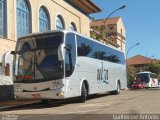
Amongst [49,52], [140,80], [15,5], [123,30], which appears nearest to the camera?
[49,52]

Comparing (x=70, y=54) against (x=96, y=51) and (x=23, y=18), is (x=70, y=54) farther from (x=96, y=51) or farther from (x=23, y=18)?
(x=23, y=18)

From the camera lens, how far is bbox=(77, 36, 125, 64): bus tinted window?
21.4 metres

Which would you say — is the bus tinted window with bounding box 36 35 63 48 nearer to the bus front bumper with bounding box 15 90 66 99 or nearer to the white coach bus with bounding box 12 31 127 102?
the white coach bus with bounding box 12 31 127 102

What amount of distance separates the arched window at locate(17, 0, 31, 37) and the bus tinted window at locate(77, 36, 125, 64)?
6729 millimetres

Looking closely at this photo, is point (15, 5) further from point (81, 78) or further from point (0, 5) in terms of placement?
point (81, 78)

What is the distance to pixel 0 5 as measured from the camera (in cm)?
2678

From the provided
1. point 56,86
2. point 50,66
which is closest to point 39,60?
point 50,66

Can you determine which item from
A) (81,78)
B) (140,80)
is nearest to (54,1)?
(81,78)

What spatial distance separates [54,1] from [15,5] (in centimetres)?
779

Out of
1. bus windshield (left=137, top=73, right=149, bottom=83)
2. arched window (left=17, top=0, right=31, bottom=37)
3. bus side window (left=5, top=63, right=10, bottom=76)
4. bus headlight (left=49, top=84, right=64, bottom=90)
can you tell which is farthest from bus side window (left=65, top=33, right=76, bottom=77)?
bus windshield (left=137, top=73, right=149, bottom=83)

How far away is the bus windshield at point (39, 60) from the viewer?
18531mm

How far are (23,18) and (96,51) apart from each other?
8188mm

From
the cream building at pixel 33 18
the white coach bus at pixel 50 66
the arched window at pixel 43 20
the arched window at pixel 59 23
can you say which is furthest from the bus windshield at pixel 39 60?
the arched window at pixel 59 23

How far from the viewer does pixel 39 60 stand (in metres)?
18.8
